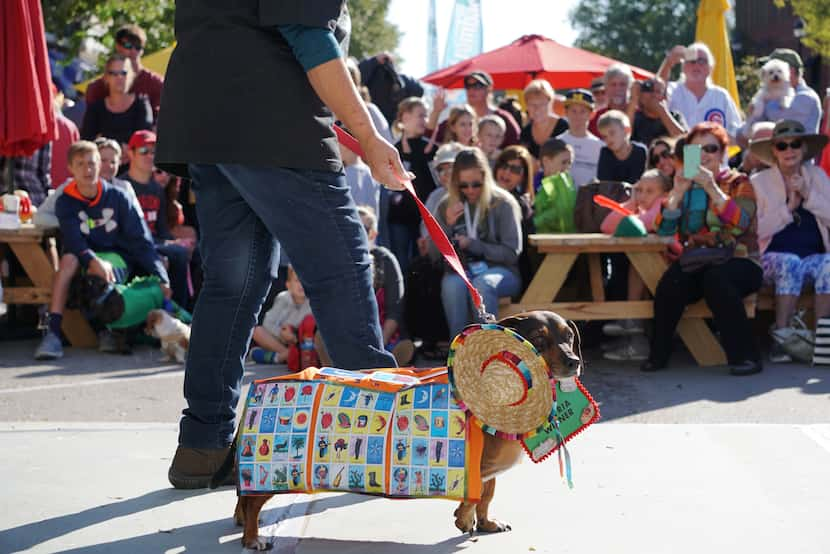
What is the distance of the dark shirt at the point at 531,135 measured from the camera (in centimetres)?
995

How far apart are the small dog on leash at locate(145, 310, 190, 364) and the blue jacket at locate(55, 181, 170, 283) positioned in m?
0.61

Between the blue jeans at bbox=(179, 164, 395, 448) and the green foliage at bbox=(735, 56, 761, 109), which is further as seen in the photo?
the green foliage at bbox=(735, 56, 761, 109)

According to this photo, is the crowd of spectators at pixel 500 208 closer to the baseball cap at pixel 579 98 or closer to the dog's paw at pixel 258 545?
the baseball cap at pixel 579 98

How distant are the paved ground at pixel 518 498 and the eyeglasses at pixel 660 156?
3058mm

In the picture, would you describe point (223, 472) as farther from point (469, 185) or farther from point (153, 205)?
point (153, 205)

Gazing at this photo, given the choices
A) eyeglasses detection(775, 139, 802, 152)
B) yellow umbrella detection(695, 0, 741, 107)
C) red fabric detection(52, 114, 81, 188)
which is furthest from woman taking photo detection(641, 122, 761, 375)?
yellow umbrella detection(695, 0, 741, 107)

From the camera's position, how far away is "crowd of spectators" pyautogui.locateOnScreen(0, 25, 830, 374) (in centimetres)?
736

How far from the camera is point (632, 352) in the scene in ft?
25.3

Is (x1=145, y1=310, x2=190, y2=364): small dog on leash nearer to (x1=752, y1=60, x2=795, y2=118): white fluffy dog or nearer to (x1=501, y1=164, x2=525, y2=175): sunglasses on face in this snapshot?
(x1=501, y1=164, x2=525, y2=175): sunglasses on face

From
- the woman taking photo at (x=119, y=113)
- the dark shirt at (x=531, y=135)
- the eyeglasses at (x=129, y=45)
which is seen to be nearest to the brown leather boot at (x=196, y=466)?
the woman taking photo at (x=119, y=113)

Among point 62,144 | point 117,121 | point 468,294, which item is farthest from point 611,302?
point 62,144

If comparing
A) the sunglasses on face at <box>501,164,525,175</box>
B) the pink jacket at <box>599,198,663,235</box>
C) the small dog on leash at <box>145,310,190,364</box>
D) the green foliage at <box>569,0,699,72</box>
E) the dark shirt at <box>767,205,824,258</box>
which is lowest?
the green foliage at <box>569,0,699,72</box>

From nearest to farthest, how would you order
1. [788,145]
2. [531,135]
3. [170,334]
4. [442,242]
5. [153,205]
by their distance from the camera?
1. [442,242]
2. [170,334]
3. [788,145]
4. [153,205]
5. [531,135]

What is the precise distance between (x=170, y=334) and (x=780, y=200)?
4.18 metres
